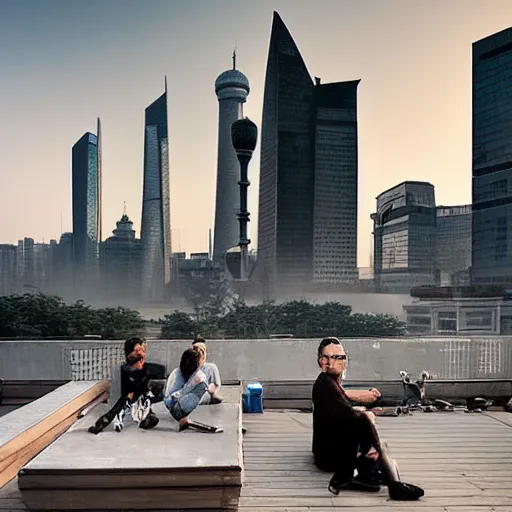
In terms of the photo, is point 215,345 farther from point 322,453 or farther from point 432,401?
point 322,453

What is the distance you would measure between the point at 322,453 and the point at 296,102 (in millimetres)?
10779

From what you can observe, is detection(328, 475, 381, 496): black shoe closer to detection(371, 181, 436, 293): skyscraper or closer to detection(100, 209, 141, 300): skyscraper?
detection(371, 181, 436, 293): skyscraper

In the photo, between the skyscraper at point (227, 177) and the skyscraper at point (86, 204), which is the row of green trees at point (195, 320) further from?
the skyscraper at point (227, 177)

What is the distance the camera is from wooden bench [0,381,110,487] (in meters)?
3.65

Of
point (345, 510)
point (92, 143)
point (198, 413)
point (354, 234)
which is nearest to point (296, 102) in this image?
point (354, 234)

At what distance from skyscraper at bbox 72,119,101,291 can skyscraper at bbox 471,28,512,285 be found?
889 centimetres

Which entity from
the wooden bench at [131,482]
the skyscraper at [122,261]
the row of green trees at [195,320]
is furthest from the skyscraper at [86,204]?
the wooden bench at [131,482]

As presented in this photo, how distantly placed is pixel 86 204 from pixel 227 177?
A: 350cm

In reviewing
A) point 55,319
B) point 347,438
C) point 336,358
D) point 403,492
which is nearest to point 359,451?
point 347,438

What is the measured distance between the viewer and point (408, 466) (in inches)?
166

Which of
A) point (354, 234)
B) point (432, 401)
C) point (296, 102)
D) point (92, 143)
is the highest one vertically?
point (296, 102)

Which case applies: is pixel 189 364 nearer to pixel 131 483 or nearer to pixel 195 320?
pixel 131 483

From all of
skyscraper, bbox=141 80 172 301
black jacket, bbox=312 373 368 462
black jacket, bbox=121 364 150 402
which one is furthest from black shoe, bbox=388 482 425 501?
skyscraper, bbox=141 80 172 301

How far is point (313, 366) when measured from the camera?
741cm
